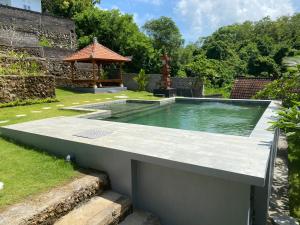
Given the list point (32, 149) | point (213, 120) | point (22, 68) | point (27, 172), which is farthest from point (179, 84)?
point (27, 172)

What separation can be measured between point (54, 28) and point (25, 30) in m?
2.94

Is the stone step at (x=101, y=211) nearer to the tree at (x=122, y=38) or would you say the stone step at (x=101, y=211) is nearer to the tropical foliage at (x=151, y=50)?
the tropical foliage at (x=151, y=50)

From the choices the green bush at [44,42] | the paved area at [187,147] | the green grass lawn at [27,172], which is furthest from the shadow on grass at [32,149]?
the green bush at [44,42]

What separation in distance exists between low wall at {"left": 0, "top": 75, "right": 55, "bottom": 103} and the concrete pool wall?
668cm

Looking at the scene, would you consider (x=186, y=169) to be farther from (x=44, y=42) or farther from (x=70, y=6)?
(x=70, y=6)

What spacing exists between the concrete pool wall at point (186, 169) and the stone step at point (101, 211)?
0.21 m

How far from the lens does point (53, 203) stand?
2.98 metres

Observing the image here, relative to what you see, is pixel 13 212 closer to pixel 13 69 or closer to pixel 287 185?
pixel 287 185

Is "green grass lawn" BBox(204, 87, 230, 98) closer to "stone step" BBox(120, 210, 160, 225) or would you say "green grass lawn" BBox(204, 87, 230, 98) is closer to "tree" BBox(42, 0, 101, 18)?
"stone step" BBox(120, 210, 160, 225)

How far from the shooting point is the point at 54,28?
24.1 m

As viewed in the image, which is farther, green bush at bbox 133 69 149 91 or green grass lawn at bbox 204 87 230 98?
green bush at bbox 133 69 149 91

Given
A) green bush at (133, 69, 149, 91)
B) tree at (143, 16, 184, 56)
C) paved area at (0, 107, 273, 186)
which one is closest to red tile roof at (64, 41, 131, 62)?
green bush at (133, 69, 149, 91)

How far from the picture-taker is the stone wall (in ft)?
64.2

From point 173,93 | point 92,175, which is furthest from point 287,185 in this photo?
point 173,93
